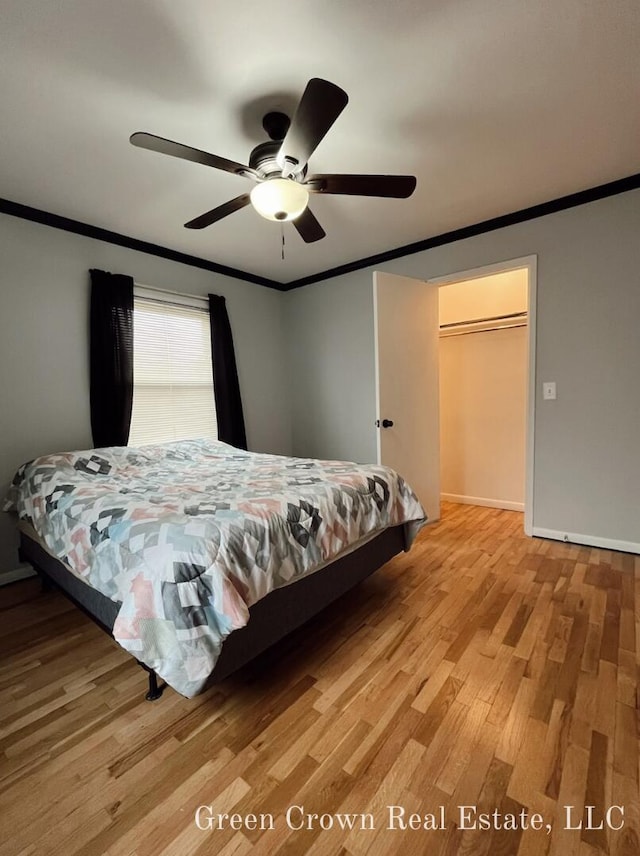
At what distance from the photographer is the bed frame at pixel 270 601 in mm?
1378

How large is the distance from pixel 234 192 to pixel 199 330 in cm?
144

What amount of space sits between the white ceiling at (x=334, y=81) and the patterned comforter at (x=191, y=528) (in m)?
1.72

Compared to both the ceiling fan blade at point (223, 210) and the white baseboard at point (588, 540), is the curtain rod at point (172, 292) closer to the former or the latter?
the ceiling fan blade at point (223, 210)

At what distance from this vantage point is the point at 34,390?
2.58m

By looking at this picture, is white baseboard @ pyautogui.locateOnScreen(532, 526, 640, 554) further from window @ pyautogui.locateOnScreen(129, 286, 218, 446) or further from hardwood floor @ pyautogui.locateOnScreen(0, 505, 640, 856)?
window @ pyautogui.locateOnScreen(129, 286, 218, 446)

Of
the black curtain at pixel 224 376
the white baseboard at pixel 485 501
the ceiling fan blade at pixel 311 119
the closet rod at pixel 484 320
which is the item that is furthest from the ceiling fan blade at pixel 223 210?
the white baseboard at pixel 485 501

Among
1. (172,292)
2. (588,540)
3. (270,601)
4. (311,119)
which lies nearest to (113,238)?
(172,292)

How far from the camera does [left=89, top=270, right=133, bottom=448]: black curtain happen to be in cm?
282

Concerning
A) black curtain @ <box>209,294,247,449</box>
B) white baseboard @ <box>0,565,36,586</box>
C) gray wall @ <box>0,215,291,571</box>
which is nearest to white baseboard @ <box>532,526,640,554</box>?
black curtain @ <box>209,294,247,449</box>

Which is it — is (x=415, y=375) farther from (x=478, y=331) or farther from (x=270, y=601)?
(x=270, y=601)

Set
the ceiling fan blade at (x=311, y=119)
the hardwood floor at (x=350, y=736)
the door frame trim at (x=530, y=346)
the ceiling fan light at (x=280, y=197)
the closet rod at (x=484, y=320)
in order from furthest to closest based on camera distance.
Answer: the closet rod at (x=484, y=320) → the door frame trim at (x=530, y=346) → the ceiling fan light at (x=280, y=197) → the ceiling fan blade at (x=311, y=119) → the hardwood floor at (x=350, y=736)

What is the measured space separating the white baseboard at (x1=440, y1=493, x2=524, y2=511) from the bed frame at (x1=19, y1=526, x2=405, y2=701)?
79.0 inches

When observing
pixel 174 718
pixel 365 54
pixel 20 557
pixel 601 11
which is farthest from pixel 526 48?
pixel 20 557

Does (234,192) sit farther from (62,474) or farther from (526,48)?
(62,474)
